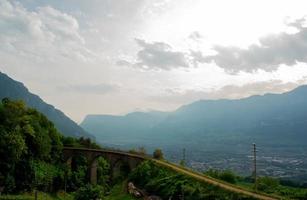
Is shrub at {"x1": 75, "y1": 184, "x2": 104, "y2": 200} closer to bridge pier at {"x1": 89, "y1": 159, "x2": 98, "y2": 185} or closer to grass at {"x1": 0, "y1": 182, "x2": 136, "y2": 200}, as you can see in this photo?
grass at {"x1": 0, "y1": 182, "x2": 136, "y2": 200}

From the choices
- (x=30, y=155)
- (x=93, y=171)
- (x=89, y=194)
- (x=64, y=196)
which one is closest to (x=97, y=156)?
(x=93, y=171)

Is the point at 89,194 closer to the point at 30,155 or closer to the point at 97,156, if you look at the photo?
the point at 30,155

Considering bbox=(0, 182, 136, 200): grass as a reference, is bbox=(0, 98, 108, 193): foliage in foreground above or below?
above

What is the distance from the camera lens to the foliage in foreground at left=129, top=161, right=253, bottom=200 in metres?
42.2

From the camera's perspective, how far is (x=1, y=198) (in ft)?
188

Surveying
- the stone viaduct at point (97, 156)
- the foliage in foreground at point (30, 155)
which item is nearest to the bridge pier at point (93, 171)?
the stone viaduct at point (97, 156)

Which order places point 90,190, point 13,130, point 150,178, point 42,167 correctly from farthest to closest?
point 42,167
point 13,130
point 150,178
point 90,190

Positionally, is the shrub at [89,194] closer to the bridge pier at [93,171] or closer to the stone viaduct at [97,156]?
the stone viaduct at [97,156]

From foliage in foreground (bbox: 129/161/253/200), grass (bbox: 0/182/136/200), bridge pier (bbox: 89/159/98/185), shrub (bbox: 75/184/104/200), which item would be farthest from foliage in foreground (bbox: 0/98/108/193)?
shrub (bbox: 75/184/104/200)

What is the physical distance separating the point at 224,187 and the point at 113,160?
1450 inches

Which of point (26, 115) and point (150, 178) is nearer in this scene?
point (150, 178)

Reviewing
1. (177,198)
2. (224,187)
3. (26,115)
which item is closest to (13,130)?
(26,115)

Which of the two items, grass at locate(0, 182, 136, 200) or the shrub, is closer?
the shrub

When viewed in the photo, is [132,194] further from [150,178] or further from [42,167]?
[42,167]
